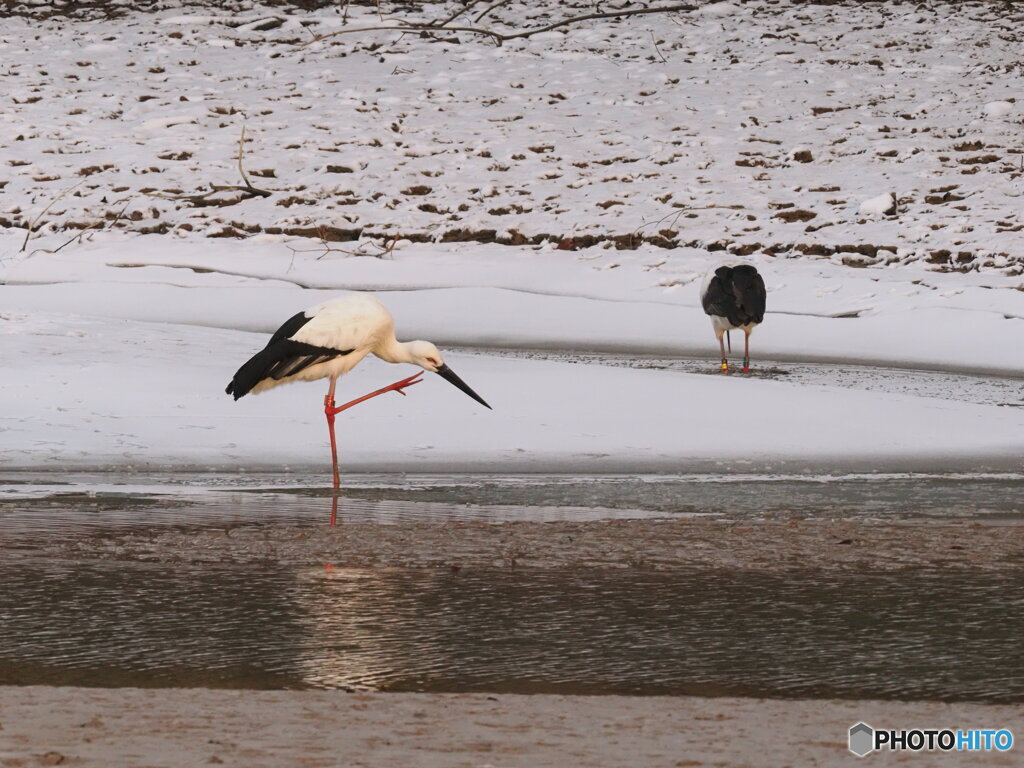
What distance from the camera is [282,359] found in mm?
10008

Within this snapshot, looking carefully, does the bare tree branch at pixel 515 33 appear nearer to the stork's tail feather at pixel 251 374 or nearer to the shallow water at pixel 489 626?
the stork's tail feather at pixel 251 374

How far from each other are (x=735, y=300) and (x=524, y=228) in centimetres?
776

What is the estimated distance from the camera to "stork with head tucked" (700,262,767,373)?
50.1 ft

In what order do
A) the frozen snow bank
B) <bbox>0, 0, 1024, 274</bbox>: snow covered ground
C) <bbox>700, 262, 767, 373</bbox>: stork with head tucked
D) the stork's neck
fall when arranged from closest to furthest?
the frozen snow bank
the stork's neck
<bbox>700, 262, 767, 373</bbox>: stork with head tucked
<bbox>0, 0, 1024, 274</bbox>: snow covered ground

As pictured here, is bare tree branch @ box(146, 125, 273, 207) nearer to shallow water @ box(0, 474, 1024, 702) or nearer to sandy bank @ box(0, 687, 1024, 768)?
shallow water @ box(0, 474, 1024, 702)

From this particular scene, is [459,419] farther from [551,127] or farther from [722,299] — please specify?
[551,127]

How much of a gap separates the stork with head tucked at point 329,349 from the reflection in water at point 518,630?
3.59 m

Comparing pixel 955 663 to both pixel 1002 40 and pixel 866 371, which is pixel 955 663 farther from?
pixel 1002 40

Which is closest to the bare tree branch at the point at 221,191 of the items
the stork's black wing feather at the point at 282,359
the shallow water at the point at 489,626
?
the stork's black wing feather at the point at 282,359

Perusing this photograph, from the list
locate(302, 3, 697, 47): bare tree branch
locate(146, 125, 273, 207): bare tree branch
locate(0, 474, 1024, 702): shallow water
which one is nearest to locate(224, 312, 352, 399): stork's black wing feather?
locate(0, 474, 1024, 702): shallow water

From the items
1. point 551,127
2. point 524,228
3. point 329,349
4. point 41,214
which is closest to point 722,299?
point 329,349

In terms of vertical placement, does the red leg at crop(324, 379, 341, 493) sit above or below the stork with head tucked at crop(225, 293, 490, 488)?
below

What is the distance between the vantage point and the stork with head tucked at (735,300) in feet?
50.1

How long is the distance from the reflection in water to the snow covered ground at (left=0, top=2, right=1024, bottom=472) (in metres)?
3.97
